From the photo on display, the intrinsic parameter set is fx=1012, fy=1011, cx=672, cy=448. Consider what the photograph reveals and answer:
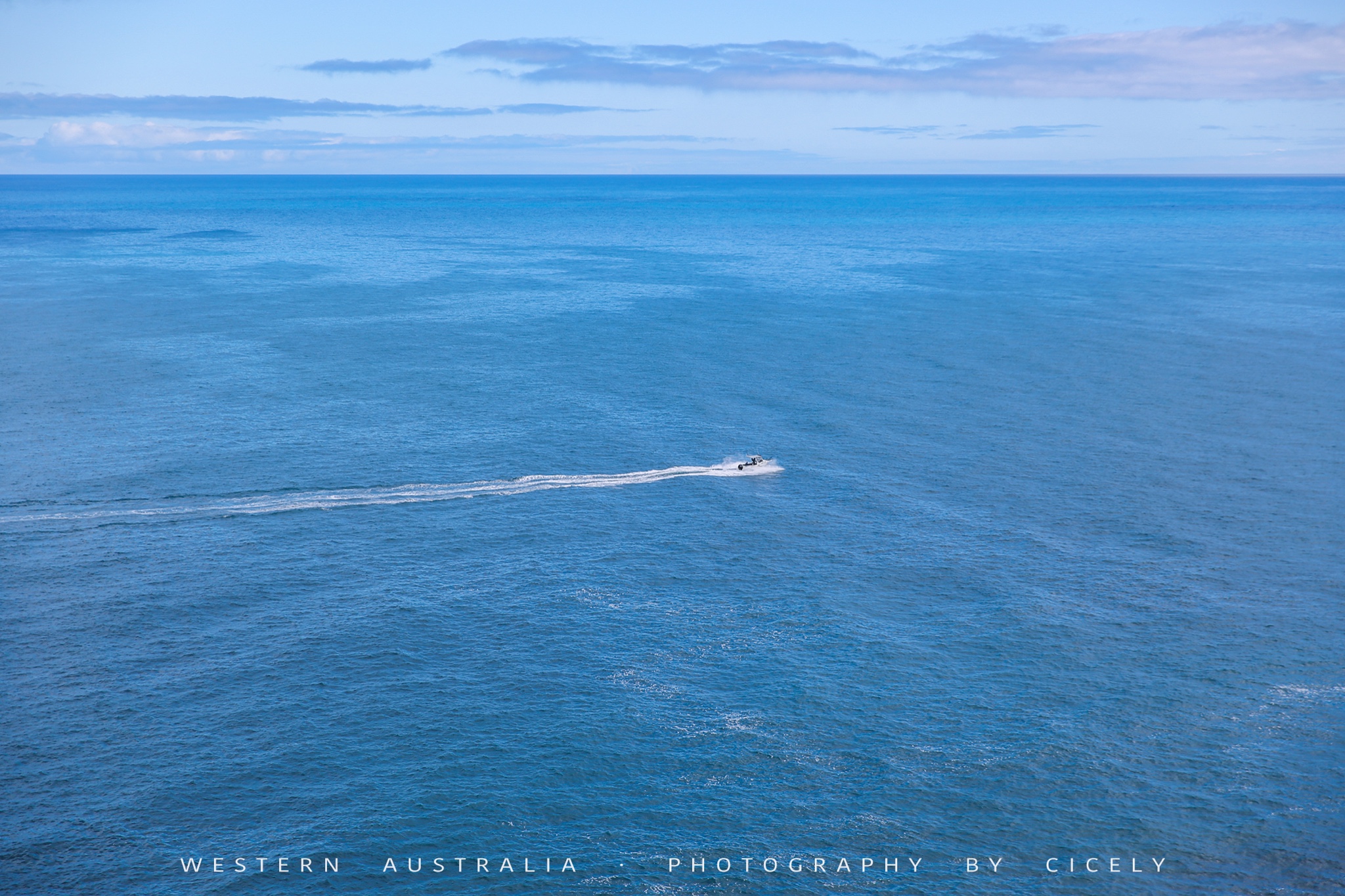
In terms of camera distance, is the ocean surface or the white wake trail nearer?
the ocean surface

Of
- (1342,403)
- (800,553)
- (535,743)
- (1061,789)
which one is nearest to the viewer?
(1061,789)

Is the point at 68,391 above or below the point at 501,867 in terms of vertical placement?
above

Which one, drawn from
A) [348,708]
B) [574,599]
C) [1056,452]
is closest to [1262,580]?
[1056,452]

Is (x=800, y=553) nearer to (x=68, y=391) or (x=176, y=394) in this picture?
(x=176, y=394)

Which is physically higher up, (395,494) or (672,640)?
(395,494)

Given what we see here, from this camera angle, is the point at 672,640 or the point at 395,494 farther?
the point at 395,494

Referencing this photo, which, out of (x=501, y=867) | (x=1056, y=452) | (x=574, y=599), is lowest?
(x=501, y=867)

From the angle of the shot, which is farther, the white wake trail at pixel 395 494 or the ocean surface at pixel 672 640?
the white wake trail at pixel 395 494

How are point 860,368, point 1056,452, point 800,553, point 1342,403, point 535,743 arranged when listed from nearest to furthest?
point 535,743, point 800,553, point 1056,452, point 1342,403, point 860,368
